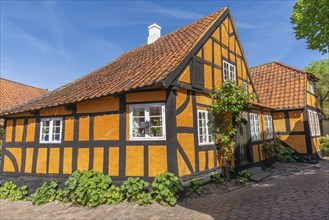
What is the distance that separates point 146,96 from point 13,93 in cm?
1700

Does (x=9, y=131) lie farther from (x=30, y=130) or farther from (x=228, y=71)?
(x=228, y=71)

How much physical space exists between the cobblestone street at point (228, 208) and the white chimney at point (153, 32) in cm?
957

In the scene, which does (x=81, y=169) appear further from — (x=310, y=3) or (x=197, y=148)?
(x=310, y=3)

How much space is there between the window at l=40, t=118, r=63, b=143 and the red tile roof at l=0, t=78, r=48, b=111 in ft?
33.1

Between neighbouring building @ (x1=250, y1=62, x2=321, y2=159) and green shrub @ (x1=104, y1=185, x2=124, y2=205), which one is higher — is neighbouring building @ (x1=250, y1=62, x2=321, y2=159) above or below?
above

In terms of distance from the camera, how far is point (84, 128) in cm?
783

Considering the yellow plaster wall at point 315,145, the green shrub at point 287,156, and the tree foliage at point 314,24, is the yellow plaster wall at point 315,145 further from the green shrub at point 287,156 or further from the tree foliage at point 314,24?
the tree foliage at point 314,24

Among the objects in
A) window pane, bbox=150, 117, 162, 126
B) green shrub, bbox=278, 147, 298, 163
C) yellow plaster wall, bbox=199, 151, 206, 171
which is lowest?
green shrub, bbox=278, 147, 298, 163

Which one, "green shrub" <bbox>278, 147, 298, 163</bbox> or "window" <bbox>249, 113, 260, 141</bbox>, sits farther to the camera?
"green shrub" <bbox>278, 147, 298, 163</bbox>

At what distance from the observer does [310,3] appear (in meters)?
8.59

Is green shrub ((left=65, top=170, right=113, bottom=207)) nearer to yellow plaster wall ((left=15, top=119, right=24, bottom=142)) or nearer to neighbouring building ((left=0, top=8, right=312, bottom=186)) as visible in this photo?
neighbouring building ((left=0, top=8, right=312, bottom=186))

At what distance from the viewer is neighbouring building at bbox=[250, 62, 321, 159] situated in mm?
13375

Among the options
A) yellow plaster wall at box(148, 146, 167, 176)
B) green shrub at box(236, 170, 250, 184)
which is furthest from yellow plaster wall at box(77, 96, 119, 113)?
green shrub at box(236, 170, 250, 184)

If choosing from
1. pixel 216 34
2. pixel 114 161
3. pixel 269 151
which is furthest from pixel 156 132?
pixel 269 151
